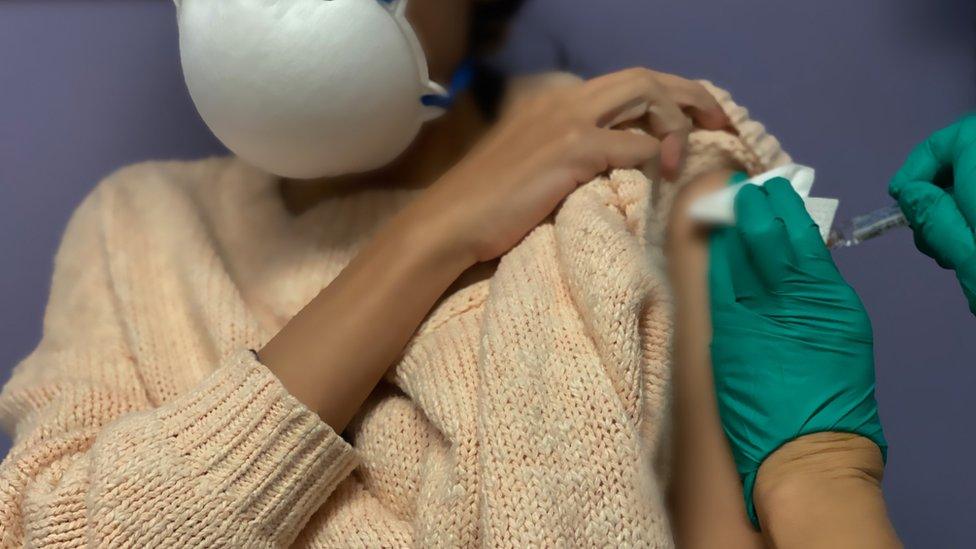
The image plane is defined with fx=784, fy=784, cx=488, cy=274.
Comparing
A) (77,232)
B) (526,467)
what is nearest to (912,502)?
(526,467)

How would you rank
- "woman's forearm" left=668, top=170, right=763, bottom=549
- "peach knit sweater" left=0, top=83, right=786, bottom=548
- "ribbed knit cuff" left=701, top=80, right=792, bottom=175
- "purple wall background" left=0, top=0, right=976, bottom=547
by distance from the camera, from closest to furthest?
"peach knit sweater" left=0, top=83, right=786, bottom=548
"woman's forearm" left=668, top=170, right=763, bottom=549
"ribbed knit cuff" left=701, top=80, right=792, bottom=175
"purple wall background" left=0, top=0, right=976, bottom=547

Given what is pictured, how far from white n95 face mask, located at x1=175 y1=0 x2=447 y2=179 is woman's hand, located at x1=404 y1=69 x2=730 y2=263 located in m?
0.09

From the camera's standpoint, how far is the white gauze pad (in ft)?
2.35

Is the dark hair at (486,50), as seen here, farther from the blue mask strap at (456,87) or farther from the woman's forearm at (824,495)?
the woman's forearm at (824,495)

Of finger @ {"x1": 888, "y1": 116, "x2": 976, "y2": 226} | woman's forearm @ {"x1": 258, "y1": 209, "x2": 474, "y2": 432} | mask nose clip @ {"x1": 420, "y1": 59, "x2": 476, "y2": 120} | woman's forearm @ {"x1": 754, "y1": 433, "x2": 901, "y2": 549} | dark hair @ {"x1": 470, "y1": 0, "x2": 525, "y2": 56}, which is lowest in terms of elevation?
woman's forearm @ {"x1": 754, "y1": 433, "x2": 901, "y2": 549}

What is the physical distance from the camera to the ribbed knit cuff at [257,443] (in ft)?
1.97

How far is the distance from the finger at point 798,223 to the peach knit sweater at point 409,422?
0.29 feet

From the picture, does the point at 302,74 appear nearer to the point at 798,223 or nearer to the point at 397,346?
the point at 397,346

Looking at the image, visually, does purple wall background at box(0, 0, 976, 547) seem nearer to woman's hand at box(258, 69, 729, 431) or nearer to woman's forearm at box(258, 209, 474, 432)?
woman's hand at box(258, 69, 729, 431)

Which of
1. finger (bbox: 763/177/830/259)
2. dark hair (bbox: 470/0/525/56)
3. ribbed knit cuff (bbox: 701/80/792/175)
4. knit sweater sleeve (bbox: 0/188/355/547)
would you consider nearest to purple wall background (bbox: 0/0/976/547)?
dark hair (bbox: 470/0/525/56)

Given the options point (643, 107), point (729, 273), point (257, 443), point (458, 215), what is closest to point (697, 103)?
point (643, 107)

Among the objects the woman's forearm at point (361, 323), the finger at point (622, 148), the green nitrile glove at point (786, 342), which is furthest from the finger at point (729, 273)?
the woman's forearm at point (361, 323)

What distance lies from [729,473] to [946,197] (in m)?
0.29

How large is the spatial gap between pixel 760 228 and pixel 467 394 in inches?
11.6
